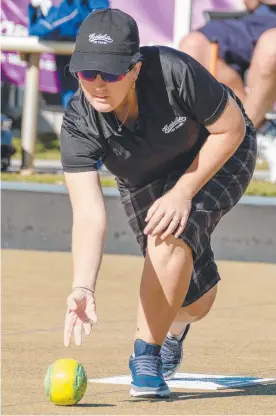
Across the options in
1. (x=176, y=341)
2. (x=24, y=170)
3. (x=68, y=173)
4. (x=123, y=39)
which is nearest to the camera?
(x=123, y=39)

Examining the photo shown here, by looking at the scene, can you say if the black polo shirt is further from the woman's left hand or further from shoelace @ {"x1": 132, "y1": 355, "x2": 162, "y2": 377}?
shoelace @ {"x1": 132, "y1": 355, "x2": 162, "y2": 377}

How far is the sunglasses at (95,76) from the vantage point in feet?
14.3

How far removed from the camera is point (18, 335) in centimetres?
614

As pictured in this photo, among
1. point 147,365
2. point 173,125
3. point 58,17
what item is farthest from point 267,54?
point 147,365

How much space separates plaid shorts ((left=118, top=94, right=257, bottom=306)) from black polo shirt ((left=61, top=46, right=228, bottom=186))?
17 cm

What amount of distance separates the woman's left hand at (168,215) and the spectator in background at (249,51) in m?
4.28

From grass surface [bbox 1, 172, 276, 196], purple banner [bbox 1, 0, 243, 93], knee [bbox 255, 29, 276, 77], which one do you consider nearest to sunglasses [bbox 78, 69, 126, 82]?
knee [bbox 255, 29, 276, 77]

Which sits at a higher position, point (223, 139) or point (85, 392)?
point (223, 139)

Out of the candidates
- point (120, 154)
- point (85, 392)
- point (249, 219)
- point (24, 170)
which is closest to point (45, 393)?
point (85, 392)

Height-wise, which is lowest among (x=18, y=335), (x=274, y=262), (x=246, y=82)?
(x=274, y=262)

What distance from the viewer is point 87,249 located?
4.53m

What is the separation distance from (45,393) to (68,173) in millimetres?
823

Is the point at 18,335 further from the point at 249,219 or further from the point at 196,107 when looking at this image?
the point at 249,219

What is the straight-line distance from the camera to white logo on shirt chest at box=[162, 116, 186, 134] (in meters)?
4.61
